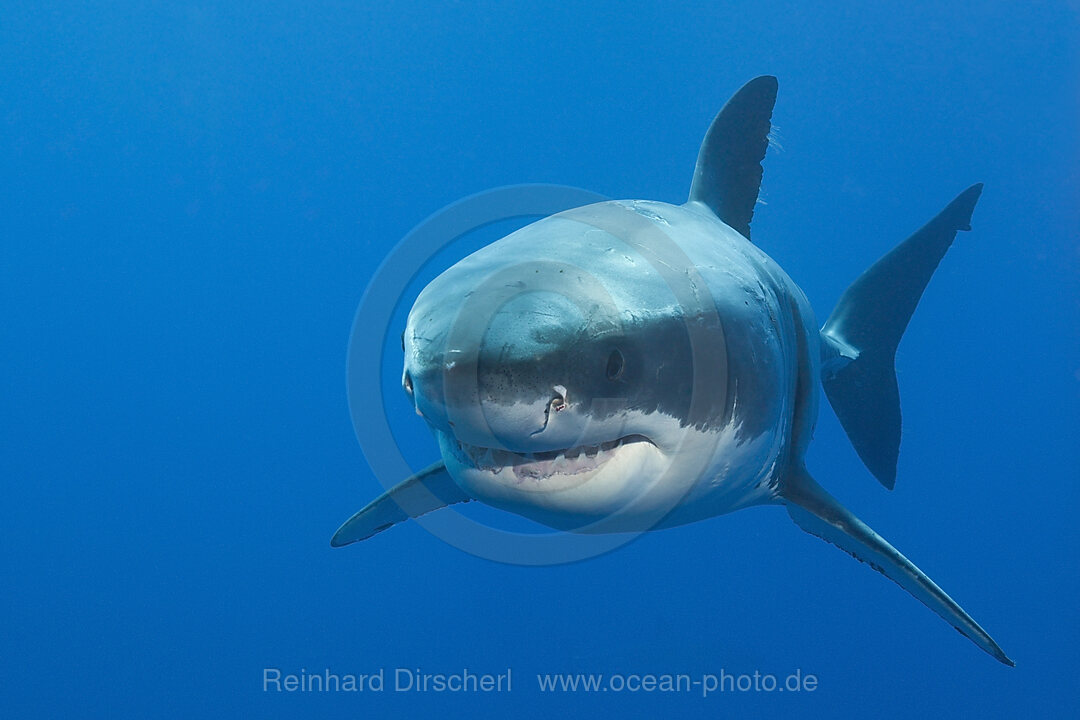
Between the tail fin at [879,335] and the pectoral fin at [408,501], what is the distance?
2.29 meters

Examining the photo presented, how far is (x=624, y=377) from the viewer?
1518mm

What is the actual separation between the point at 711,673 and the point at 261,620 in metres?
8.50

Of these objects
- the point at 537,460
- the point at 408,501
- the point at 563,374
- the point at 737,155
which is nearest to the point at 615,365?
the point at 563,374

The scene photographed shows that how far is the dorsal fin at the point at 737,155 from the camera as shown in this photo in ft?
11.5

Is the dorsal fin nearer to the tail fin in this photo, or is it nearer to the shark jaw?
the tail fin

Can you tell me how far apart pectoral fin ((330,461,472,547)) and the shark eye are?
6.13ft

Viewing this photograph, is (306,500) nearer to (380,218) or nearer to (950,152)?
(380,218)

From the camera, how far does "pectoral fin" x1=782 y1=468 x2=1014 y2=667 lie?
285 cm

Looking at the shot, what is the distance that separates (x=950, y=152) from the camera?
18859 mm

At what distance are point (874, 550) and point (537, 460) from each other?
2.06 m

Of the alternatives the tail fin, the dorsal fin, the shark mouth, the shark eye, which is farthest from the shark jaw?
the tail fin

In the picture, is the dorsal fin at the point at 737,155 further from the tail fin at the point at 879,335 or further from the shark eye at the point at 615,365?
the shark eye at the point at 615,365

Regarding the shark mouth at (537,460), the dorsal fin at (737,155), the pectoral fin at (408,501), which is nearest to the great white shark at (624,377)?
the shark mouth at (537,460)

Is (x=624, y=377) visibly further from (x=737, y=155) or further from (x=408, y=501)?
(x=737, y=155)
